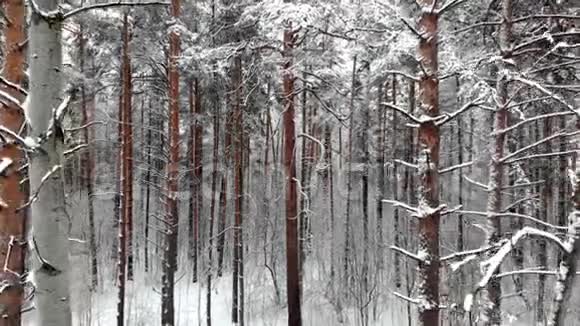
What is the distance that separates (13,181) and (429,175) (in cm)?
415

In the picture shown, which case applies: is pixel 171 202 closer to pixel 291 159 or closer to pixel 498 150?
pixel 291 159

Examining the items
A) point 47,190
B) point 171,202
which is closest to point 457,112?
point 47,190

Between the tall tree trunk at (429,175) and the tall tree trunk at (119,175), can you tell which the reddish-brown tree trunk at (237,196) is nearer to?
the tall tree trunk at (119,175)

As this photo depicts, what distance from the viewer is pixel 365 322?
37.5 feet

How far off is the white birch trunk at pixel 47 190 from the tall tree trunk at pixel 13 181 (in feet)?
8.88

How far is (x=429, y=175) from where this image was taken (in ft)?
15.5

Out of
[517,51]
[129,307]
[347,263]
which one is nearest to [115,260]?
[129,307]

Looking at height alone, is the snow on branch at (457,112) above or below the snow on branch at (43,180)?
above

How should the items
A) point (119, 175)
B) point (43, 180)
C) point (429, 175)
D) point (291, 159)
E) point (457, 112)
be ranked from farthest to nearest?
point (119, 175), point (291, 159), point (429, 175), point (457, 112), point (43, 180)

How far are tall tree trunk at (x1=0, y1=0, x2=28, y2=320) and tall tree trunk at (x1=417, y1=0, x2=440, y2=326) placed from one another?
3921 mm

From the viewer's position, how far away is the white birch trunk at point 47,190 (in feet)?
8.02

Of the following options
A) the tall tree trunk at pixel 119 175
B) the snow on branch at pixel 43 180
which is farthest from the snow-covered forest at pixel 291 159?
the tall tree trunk at pixel 119 175

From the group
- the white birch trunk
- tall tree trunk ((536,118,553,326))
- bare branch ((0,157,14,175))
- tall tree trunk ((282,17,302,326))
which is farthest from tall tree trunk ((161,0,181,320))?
tall tree trunk ((536,118,553,326))

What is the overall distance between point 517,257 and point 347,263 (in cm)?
412
